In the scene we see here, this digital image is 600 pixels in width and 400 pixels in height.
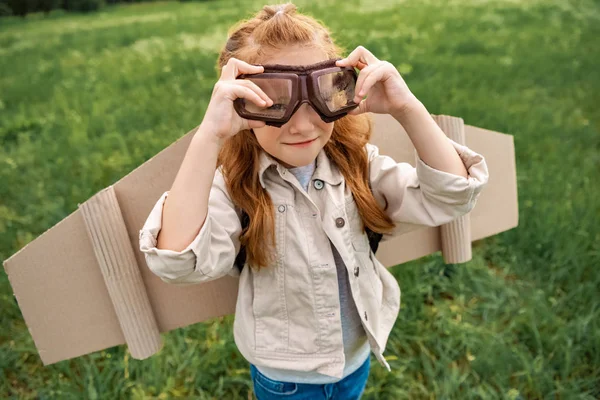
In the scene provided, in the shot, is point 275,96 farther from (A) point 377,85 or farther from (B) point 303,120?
(A) point 377,85

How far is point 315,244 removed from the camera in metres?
1.49

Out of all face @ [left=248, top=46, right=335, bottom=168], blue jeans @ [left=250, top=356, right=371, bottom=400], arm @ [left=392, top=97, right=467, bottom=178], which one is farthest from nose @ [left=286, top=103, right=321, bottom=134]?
blue jeans @ [left=250, top=356, right=371, bottom=400]

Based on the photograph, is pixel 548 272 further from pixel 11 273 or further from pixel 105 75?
pixel 105 75

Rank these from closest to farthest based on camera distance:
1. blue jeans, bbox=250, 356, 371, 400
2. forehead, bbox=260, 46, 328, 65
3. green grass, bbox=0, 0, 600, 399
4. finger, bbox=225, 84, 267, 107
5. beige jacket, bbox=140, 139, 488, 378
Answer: finger, bbox=225, 84, 267, 107
forehead, bbox=260, 46, 328, 65
beige jacket, bbox=140, 139, 488, 378
blue jeans, bbox=250, 356, 371, 400
green grass, bbox=0, 0, 600, 399

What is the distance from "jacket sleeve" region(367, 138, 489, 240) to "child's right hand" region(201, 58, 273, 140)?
17.7 inches

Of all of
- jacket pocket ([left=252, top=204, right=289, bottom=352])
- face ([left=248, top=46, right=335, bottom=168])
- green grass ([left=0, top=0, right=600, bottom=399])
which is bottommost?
green grass ([left=0, top=0, right=600, bottom=399])

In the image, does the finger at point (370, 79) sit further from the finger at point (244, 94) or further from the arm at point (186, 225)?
the arm at point (186, 225)

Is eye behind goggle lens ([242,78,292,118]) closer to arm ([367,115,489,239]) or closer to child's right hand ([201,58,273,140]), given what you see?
child's right hand ([201,58,273,140])

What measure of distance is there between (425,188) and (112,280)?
0.93m

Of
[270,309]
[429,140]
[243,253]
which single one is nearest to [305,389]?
[270,309]

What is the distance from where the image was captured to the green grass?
2.42 m

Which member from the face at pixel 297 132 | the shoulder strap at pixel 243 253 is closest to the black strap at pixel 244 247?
the shoulder strap at pixel 243 253

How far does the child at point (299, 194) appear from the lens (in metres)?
1.27

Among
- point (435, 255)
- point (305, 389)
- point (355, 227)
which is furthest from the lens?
point (435, 255)
